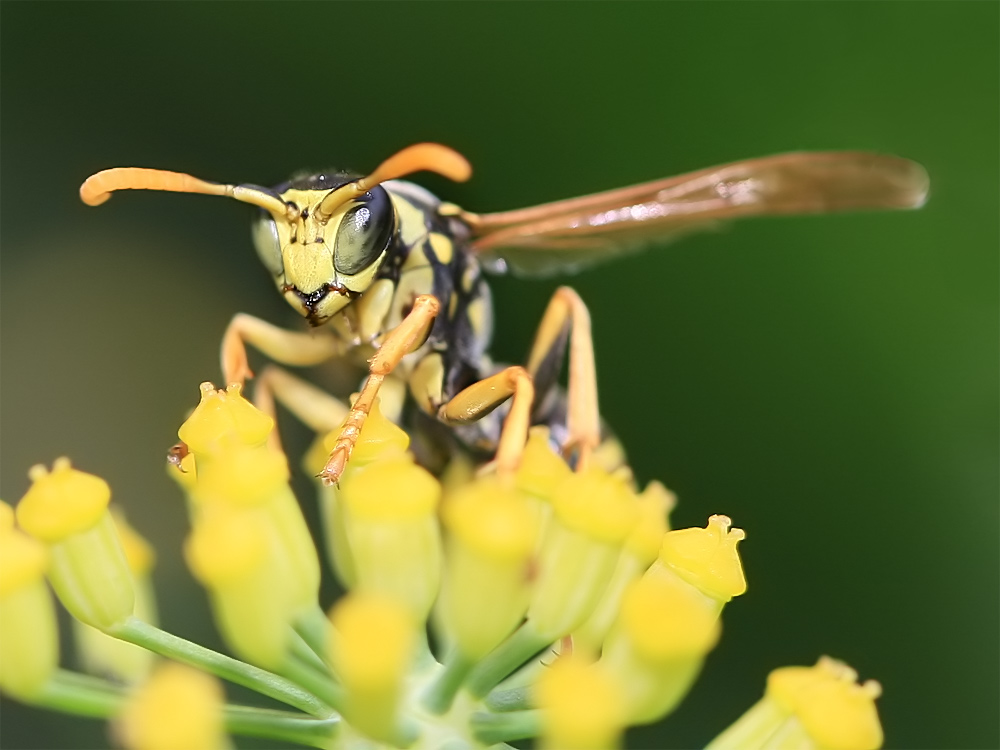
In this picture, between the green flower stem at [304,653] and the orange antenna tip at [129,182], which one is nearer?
the green flower stem at [304,653]

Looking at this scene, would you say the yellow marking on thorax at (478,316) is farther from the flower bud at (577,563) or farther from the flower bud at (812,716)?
the flower bud at (812,716)

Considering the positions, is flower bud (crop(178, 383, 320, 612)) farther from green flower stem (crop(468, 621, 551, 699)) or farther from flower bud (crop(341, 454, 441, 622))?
green flower stem (crop(468, 621, 551, 699))

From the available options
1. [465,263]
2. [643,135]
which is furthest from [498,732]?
[643,135]

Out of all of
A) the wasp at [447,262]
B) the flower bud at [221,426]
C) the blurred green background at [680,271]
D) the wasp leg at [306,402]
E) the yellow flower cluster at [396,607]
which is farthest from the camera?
the blurred green background at [680,271]

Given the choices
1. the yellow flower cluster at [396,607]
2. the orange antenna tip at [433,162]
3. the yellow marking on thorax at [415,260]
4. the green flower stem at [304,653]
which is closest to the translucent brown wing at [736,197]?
the yellow marking on thorax at [415,260]

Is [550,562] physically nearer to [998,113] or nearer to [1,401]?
[998,113]

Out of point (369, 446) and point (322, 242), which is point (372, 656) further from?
point (322, 242)

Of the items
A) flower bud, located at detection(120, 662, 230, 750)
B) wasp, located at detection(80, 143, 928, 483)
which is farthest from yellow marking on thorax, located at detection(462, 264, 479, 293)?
flower bud, located at detection(120, 662, 230, 750)
